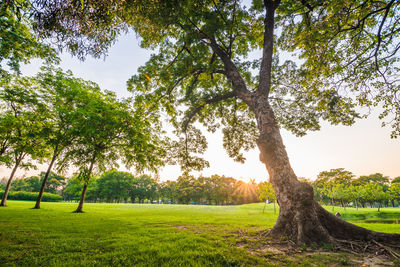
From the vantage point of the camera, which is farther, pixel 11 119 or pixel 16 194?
pixel 16 194

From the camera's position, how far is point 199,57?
9.88 m

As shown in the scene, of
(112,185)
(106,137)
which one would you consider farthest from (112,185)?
(106,137)

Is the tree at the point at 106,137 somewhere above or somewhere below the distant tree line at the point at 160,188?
above

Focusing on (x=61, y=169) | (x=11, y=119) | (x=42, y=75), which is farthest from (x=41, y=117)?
(x=61, y=169)

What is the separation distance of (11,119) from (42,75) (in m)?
5.36

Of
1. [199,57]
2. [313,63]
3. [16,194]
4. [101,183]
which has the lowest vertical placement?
[16,194]

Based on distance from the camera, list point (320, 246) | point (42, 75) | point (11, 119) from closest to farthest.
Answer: point (320, 246)
point (11, 119)
point (42, 75)

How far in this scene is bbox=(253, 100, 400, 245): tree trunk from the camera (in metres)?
4.98

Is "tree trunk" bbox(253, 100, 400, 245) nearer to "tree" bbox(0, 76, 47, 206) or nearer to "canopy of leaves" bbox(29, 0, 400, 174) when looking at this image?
"canopy of leaves" bbox(29, 0, 400, 174)

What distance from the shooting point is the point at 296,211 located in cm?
541

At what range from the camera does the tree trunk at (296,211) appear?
4.98 meters

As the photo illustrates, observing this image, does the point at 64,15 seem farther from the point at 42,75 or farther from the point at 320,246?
the point at 42,75

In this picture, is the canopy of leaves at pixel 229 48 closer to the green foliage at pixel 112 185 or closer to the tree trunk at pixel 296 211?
the tree trunk at pixel 296 211

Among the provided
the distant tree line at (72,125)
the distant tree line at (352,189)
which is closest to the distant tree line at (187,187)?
the distant tree line at (352,189)
